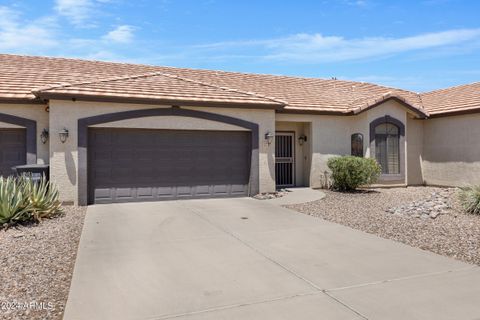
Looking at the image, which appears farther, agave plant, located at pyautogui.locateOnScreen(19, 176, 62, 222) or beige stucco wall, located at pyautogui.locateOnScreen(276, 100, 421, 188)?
beige stucco wall, located at pyautogui.locateOnScreen(276, 100, 421, 188)

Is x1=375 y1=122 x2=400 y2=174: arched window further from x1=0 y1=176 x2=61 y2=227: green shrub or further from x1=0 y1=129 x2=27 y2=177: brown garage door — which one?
x1=0 y1=129 x2=27 y2=177: brown garage door

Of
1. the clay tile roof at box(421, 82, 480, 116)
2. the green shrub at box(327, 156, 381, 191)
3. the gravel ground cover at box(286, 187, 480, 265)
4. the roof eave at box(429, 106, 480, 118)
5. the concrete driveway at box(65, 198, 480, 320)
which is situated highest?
the clay tile roof at box(421, 82, 480, 116)

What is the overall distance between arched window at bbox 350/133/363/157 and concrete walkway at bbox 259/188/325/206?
2.63 metres

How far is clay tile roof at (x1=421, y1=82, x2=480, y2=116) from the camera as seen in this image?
52.6 ft

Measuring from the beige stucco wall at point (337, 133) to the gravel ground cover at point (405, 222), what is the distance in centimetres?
208

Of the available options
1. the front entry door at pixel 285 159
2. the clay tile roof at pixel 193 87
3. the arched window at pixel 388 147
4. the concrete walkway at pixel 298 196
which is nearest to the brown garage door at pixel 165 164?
the clay tile roof at pixel 193 87

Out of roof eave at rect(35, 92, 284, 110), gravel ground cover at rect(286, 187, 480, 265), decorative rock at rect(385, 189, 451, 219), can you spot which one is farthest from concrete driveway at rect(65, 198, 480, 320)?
roof eave at rect(35, 92, 284, 110)

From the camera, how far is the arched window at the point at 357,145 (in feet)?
52.4

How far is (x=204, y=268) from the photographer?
5781mm

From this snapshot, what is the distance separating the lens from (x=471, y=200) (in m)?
10.3

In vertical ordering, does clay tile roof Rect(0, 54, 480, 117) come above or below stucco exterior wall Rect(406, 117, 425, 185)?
above

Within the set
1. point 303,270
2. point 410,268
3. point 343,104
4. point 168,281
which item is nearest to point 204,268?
point 168,281

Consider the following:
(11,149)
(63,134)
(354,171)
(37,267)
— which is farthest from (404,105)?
(37,267)

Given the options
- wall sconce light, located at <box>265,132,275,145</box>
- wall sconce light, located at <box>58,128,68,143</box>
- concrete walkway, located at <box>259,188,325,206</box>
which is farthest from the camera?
wall sconce light, located at <box>265,132,275,145</box>
